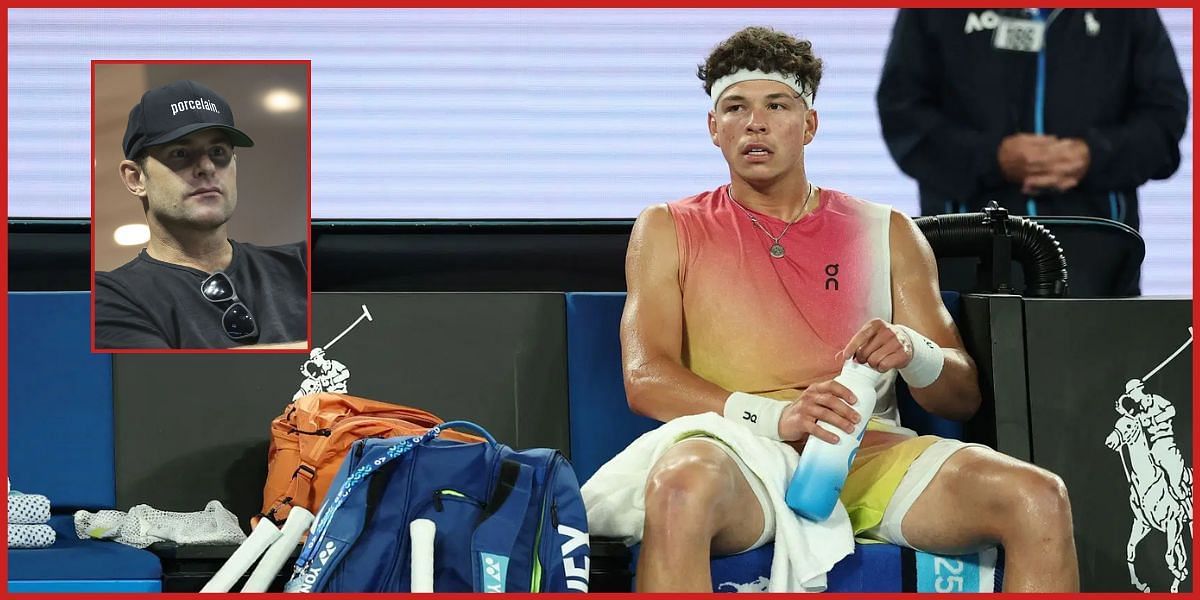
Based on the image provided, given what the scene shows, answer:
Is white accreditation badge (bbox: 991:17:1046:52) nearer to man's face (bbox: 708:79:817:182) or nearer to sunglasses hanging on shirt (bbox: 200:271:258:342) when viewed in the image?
man's face (bbox: 708:79:817:182)

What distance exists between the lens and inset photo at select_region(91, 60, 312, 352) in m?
2.36

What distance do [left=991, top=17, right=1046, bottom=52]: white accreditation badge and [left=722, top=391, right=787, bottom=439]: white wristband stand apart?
6.19 ft

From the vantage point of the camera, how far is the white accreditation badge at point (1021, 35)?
13.0ft

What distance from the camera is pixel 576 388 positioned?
3.07 m

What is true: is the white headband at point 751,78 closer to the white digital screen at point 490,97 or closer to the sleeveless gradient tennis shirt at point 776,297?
the sleeveless gradient tennis shirt at point 776,297

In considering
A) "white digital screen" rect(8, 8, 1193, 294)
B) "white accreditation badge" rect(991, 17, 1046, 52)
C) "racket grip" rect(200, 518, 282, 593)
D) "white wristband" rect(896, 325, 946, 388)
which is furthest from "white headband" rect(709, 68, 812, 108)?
"white accreditation badge" rect(991, 17, 1046, 52)

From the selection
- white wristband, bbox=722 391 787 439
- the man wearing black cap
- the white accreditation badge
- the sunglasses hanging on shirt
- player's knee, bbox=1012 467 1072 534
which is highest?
the white accreditation badge

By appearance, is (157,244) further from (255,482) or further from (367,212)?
(367,212)

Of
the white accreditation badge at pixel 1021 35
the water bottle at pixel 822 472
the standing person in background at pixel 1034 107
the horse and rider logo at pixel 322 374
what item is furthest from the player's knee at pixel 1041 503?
the white accreditation badge at pixel 1021 35

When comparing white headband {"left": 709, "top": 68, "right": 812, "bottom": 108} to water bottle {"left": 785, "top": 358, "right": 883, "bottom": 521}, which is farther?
white headband {"left": 709, "top": 68, "right": 812, "bottom": 108}

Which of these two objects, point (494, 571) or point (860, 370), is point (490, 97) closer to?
point (860, 370)

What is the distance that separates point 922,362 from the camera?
2535 mm

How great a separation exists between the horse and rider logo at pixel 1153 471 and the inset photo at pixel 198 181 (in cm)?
163

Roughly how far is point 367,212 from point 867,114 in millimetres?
1450
